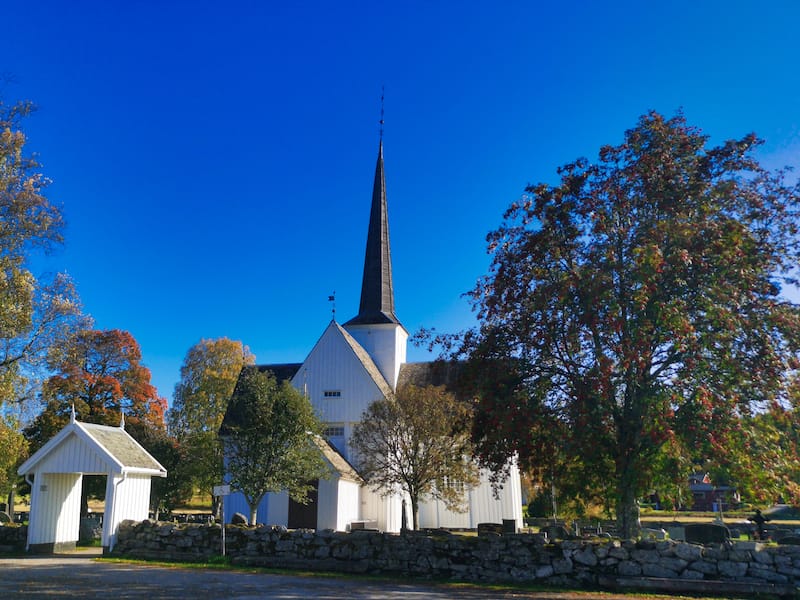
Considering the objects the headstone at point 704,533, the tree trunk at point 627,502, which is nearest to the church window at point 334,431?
the headstone at point 704,533

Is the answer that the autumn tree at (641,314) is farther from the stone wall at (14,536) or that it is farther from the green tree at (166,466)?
the green tree at (166,466)

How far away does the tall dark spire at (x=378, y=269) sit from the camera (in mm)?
35938

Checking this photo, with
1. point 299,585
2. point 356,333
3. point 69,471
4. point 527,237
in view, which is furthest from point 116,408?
point 527,237

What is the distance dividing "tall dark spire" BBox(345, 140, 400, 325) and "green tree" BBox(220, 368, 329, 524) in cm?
1652

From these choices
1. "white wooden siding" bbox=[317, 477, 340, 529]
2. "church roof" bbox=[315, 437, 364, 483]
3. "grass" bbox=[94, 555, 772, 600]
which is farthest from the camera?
"white wooden siding" bbox=[317, 477, 340, 529]

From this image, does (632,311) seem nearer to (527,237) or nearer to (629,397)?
(629,397)

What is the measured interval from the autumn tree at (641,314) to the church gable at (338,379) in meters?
16.7

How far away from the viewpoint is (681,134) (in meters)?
13.3

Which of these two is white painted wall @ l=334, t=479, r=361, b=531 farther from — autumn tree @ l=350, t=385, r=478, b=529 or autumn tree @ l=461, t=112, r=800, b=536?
autumn tree @ l=461, t=112, r=800, b=536

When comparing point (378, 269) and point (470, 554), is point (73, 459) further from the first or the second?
point (378, 269)

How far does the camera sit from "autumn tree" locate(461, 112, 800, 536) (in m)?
11.5

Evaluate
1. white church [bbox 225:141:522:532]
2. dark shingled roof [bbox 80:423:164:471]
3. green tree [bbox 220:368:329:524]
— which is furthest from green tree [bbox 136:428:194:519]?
green tree [bbox 220:368:329:524]

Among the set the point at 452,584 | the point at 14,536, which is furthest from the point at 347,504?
the point at 452,584

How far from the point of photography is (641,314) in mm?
12297
